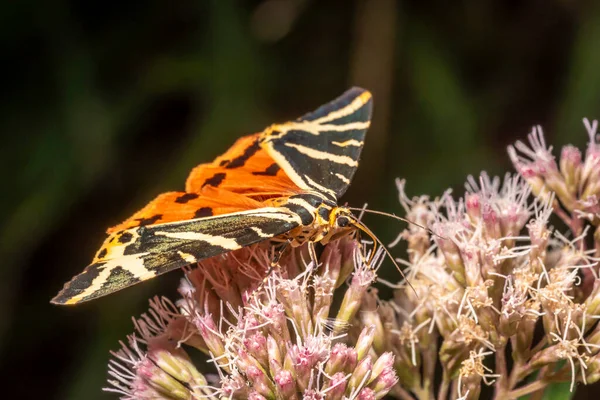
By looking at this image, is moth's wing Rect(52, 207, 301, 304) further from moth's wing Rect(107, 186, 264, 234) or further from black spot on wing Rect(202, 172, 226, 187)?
black spot on wing Rect(202, 172, 226, 187)

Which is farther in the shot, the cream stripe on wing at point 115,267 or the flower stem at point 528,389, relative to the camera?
the flower stem at point 528,389

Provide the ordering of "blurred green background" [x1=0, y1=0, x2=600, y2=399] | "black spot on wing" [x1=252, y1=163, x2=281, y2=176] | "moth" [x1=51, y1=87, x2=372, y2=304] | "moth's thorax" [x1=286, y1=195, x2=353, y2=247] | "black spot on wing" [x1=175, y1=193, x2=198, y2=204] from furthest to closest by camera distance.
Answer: "blurred green background" [x1=0, y1=0, x2=600, y2=399] < "black spot on wing" [x1=252, y1=163, x2=281, y2=176] < "black spot on wing" [x1=175, y1=193, x2=198, y2=204] < "moth's thorax" [x1=286, y1=195, x2=353, y2=247] < "moth" [x1=51, y1=87, x2=372, y2=304]

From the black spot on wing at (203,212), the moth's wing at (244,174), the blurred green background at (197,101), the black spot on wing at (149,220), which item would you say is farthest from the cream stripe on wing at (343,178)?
the blurred green background at (197,101)

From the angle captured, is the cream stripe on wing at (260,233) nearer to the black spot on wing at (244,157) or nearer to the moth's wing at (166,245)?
the moth's wing at (166,245)

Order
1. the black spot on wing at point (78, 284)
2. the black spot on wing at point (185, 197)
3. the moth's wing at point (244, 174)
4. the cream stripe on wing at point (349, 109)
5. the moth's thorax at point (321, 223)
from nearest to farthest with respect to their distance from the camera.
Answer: the black spot on wing at point (78, 284) → the moth's thorax at point (321, 223) → the black spot on wing at point (185, 197) → the moth's wing at point (244, 174) → the cream stripe on wing at point (349, 109)

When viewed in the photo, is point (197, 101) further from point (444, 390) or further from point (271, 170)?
point (444, 390)

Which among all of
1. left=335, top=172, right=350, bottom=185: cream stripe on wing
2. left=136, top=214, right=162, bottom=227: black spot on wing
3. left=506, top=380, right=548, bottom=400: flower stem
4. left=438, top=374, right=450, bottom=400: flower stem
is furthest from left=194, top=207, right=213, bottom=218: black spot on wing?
left=506, top=380, right=548, bottom=400: flower stem
